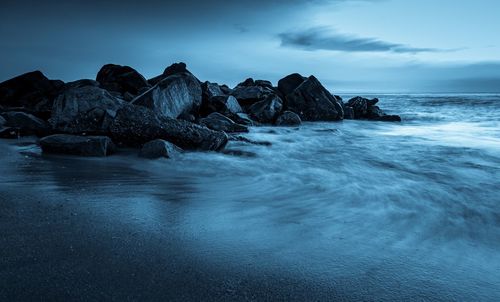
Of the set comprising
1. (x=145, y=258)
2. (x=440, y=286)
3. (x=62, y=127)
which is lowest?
(x=440, y=286)

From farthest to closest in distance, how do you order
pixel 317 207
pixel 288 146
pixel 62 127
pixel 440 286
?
1. pixel 288 146
2. pixel 62 127
3. pixel 317 207
4. pixel 440 286

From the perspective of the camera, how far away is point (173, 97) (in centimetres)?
767

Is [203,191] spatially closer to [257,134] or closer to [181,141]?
[181,141]

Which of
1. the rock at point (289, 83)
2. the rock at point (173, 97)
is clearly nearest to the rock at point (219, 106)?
the rock at point (173, 97)

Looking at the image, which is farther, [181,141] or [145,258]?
[181,141]

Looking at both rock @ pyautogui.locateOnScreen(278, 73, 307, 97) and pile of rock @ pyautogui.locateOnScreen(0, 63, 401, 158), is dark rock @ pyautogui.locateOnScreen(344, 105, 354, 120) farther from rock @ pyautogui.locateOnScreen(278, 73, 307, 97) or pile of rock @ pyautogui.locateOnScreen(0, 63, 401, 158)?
rock @ pyautogui.locateOnScreen(278, 73, 307, 97)

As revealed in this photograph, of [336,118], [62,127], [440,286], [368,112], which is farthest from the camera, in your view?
[368,112]

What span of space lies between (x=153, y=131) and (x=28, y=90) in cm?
1017

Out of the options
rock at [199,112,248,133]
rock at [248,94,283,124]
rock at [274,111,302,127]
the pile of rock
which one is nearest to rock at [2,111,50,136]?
the pile of rock

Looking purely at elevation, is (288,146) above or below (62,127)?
below

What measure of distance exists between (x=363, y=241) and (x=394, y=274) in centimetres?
44

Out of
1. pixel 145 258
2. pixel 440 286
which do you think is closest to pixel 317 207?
pixel 440 286

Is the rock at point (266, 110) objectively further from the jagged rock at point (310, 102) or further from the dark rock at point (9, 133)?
the dark rock at point (9, 133)

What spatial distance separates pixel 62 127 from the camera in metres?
6.24
